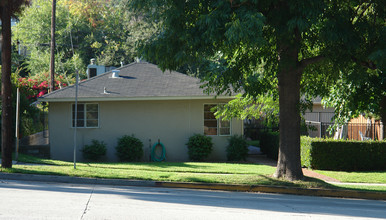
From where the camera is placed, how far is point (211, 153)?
Result: 2023cm

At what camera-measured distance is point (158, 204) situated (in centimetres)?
900

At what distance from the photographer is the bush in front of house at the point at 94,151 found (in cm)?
1886

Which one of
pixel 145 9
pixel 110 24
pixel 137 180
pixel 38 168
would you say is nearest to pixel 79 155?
pixel 38 168

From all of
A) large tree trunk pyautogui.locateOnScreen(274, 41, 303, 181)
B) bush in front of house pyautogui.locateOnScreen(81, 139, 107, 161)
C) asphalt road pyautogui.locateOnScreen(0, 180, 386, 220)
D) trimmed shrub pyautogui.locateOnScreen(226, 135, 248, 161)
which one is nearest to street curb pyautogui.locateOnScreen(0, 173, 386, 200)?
asphalt road pyautogui.locateOnScreen(0, 180, 386, 220)

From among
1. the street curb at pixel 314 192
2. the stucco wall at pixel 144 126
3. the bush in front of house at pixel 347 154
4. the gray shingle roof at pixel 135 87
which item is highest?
the gray shingle roof at pixel 135 87

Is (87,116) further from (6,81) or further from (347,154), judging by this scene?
(347,154)

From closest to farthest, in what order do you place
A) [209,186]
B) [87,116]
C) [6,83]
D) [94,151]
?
1. [209,186]
2. [6,83]
3. [94,151]
4. [87,116]

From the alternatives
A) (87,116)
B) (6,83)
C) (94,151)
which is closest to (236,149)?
(94,151)

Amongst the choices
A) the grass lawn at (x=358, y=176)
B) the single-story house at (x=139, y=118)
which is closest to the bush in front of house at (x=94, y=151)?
the single-story house at (x=139, y=118)

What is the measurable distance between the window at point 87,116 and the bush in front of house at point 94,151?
987 mm

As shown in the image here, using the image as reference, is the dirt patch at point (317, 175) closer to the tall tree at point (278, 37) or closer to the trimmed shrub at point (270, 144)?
the tall tree at point (278, 37)

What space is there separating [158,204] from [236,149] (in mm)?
11007

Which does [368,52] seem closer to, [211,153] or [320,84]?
[320,84]

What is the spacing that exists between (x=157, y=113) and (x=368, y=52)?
10.4 metres
